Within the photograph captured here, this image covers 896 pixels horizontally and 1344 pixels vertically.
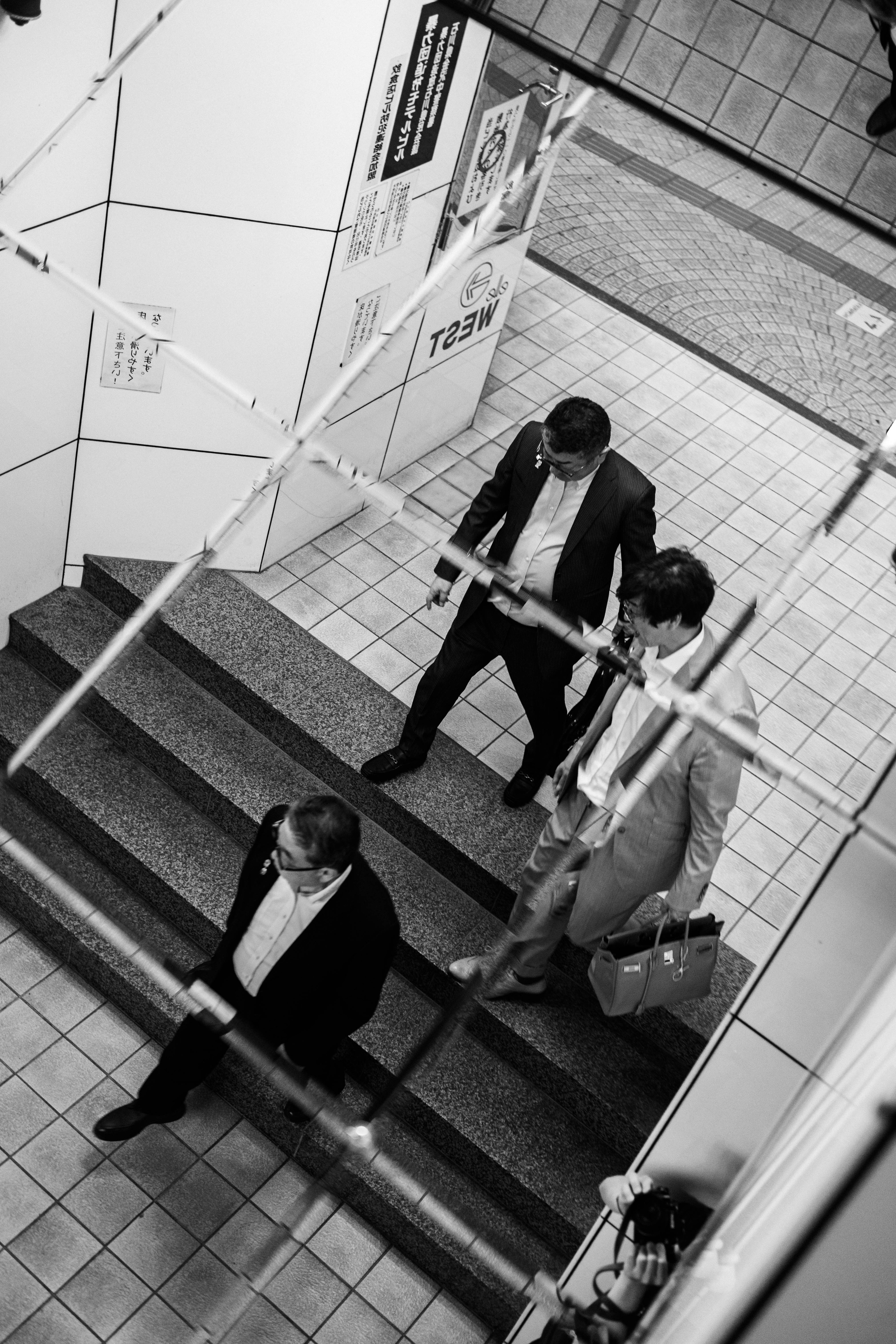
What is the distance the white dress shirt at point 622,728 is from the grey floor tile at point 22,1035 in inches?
74.7

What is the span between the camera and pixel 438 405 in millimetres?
2566

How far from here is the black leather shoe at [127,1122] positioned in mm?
3117

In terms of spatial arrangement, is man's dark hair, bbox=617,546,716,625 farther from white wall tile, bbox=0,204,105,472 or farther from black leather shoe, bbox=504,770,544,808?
white wall tile, bbox=0,204,105,472

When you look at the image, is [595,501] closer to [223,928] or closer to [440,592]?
[440,592]

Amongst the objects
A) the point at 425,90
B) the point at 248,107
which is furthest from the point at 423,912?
the point at 248,107

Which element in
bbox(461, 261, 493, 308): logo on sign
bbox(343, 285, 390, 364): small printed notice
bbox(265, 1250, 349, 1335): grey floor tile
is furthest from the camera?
bbox(343, 285, 390, 364): small printed notice

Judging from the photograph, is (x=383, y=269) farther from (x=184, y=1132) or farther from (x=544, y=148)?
(x=184, y=1132)

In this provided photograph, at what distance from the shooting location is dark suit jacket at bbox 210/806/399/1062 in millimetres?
2514

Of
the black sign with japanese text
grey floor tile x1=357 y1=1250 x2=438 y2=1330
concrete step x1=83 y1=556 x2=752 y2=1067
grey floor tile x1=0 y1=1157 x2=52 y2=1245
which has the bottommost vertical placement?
grey floor tile x1=0 y1=1157 x2=52 y2=1245

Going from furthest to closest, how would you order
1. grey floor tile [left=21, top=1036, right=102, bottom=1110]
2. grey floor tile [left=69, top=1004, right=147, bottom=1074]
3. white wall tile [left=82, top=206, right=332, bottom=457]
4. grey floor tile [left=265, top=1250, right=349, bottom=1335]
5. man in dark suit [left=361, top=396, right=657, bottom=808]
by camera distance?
white wall tile [left=82, top=206, right=332, bottom=457] → grey floor tile [left=69, top=1004, right=147, bottom=1074] → grey floor tile [left=21, top=1036, right=102, bottom=1110] → grey floor tile [left=265, top=1250, right=349, bottom=1335] → man in dark suit [left=361, top=396, right=657, bottom=808]

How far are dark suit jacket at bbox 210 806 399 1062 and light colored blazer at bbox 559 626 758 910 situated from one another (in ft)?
1.48

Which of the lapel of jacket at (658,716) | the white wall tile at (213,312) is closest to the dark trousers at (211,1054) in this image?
the lapel of jacket at (658,716)

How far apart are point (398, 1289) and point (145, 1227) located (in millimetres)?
693

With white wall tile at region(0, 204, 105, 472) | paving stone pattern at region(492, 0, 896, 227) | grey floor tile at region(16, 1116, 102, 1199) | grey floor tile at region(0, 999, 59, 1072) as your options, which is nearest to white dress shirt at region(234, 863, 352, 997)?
grey floor tile at region(16, 1116, 102, 1199)
